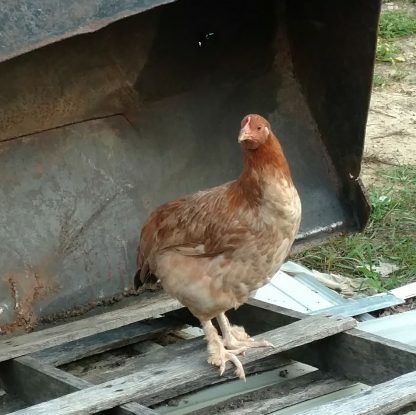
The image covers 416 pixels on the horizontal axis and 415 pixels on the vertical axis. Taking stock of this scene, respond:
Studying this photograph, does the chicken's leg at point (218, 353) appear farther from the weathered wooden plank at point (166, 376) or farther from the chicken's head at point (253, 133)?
the chicken's head at point (253, 133)

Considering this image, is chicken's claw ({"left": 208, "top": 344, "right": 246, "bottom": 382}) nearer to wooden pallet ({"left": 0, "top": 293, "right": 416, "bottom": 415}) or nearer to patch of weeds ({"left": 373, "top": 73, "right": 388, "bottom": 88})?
wooden pallet ({"left": 0, "top": 293, "right": 416, "bottom": 415})

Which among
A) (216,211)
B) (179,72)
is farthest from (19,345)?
(179,72)

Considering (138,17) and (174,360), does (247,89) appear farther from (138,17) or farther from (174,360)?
(174,360)

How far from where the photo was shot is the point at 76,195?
3.27 metres

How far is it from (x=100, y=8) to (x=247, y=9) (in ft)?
3.86

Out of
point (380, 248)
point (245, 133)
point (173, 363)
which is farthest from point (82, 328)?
point (380, 248)

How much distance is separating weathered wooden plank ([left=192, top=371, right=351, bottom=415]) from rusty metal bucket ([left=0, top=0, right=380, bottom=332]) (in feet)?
2.28

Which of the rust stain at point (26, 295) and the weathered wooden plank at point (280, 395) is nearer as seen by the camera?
the weathered wooden plank at point (280, 395)

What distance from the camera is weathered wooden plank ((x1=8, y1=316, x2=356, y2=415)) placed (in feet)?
7.80

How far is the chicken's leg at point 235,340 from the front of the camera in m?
2.70

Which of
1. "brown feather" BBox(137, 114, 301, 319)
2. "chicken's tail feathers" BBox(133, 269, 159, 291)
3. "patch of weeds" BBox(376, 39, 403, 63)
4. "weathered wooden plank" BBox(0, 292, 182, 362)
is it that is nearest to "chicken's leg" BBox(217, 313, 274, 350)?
"brown feather" BBox(137, 114, 301, 319)

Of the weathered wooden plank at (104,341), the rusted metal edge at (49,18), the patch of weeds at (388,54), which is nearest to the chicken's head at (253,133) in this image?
the rusted metal edge at (49,18)

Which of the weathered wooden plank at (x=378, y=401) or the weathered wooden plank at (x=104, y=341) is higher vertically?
the weathered wooden plank at (x=104, y=341)

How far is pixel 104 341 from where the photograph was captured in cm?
309
